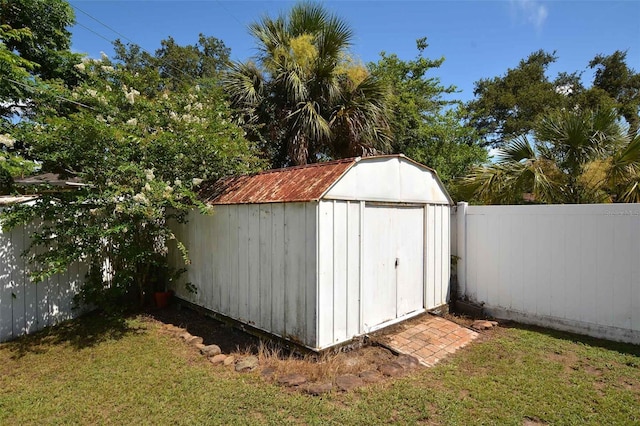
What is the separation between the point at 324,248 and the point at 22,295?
449cm

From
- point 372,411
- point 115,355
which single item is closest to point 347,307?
point 372,411

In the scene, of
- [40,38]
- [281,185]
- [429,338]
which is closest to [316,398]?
[429,338]

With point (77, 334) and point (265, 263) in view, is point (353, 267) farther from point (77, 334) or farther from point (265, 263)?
point (77, 334)

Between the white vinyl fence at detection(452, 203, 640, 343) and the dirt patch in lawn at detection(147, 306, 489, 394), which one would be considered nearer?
the dirt patch in lawn at detection(147, 306, 489, 394)

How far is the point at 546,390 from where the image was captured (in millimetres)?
3268

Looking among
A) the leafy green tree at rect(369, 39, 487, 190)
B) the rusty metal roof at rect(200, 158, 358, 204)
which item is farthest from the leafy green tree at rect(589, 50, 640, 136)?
the rusty metal roof at rect(200, 158, 358, 204)

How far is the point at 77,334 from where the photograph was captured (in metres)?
4.86

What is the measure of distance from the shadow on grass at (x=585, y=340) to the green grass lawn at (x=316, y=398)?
0.02 metres

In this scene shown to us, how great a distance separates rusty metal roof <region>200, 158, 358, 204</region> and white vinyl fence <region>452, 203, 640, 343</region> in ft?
10.0

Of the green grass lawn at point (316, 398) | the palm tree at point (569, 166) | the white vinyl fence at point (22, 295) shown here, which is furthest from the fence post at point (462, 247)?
the white vinyl fence at point (22, 295)

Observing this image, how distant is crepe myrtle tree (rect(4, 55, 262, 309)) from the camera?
4438 mm

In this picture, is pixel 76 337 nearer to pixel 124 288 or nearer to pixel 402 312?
pixel 124 288

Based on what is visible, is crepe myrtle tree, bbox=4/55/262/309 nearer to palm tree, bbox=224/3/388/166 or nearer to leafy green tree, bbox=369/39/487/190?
palm tree, bbox=224/3/388/166

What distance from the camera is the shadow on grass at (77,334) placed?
4449mm
